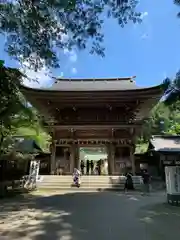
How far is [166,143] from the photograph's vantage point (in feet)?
76.9

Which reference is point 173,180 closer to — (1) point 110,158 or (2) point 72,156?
(1) point 110,158

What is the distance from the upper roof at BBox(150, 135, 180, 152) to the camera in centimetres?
2105

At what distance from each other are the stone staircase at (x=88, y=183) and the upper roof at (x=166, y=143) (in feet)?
10.7

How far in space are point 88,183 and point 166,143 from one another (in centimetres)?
784

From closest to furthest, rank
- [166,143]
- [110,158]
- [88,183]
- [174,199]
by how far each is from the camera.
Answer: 1. [174,199]
2. [88,183]
3. [110,158]
4. [166,143]

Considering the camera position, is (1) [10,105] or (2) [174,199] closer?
(2) [174,199]

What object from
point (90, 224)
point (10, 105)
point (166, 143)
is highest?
point (166, 143)

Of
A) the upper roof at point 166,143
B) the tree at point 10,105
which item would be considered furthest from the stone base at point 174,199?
the upper roof at point 166,143

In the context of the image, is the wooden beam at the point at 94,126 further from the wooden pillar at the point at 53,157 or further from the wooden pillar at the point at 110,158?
the wooden pillar at the point at 53,157

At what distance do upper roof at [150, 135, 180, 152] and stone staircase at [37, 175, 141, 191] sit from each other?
10.7 ft

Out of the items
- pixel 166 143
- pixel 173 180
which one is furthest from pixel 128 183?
pixel 166 143

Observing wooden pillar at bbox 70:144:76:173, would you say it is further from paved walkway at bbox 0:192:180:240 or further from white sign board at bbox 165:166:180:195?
paved walkway at bbox 0:192:180:240

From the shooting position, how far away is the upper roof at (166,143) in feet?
69.1

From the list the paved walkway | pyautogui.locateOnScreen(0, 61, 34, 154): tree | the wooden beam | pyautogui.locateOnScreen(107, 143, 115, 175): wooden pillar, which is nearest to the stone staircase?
pyautogui.locateOnScreen(107, 143, 115, 175): wooden pillar
